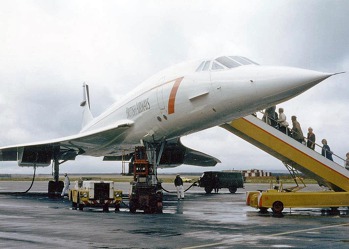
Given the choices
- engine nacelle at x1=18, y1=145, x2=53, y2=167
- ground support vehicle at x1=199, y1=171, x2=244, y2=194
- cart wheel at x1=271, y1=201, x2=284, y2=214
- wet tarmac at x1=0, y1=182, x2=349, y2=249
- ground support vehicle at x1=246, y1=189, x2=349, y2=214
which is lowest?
wet tarmac at x1=0, y1=182, x2=349, y2=249

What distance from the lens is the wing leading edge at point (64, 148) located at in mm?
22312

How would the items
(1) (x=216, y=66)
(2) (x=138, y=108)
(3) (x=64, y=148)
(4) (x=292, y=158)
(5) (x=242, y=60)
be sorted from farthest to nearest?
1. (3) (x=64, y=148)
2. (2) (x=138, y=108)
3. (4) (x=292, y=158)
4. (1) (x=216, y=66)
5. (5) (x=242, y=60)

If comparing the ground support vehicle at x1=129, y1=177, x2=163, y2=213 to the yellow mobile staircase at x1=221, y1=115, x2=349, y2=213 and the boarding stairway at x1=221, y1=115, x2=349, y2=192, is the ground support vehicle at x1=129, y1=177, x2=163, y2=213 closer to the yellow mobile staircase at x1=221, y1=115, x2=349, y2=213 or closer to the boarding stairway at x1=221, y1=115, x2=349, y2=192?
the yellow mobile staircase at x1=221, y1=115, x2=349, y2=213

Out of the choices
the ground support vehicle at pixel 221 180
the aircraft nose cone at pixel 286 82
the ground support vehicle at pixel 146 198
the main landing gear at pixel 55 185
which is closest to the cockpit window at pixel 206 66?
the aircraft nose cone at pixel 286 82


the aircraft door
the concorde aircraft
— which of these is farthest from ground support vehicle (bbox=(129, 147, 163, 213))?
the aircraft door

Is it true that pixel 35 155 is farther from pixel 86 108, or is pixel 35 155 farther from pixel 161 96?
pixel 161 96

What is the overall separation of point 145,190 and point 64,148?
497 inches

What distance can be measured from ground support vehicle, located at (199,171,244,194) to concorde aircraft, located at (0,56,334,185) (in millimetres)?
12258

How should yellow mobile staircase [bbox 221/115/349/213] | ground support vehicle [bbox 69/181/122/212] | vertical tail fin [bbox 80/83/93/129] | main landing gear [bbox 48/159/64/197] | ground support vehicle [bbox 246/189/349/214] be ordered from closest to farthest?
ground support vehicle [bbox 246/189/349/214], yellow mobile staircase [bbox 221/115/349/213], ground support vehicle [bbox 69/181/122/212], main landing gear [bbox 48/159/64/197], vertical tail fin [bbox 80/83/93/129]

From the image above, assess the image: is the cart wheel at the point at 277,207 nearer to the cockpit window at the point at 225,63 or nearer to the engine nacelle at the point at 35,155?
the cockpit window at the point at 225,63

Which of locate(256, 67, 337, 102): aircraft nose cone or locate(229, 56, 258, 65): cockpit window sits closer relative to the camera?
locate(256, 67, 337, 102): aircraft nose cone

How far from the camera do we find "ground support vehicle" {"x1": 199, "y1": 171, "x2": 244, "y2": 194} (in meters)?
36.0

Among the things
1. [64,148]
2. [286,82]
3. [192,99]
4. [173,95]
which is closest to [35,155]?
[64,148]

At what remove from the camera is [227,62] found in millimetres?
15391
